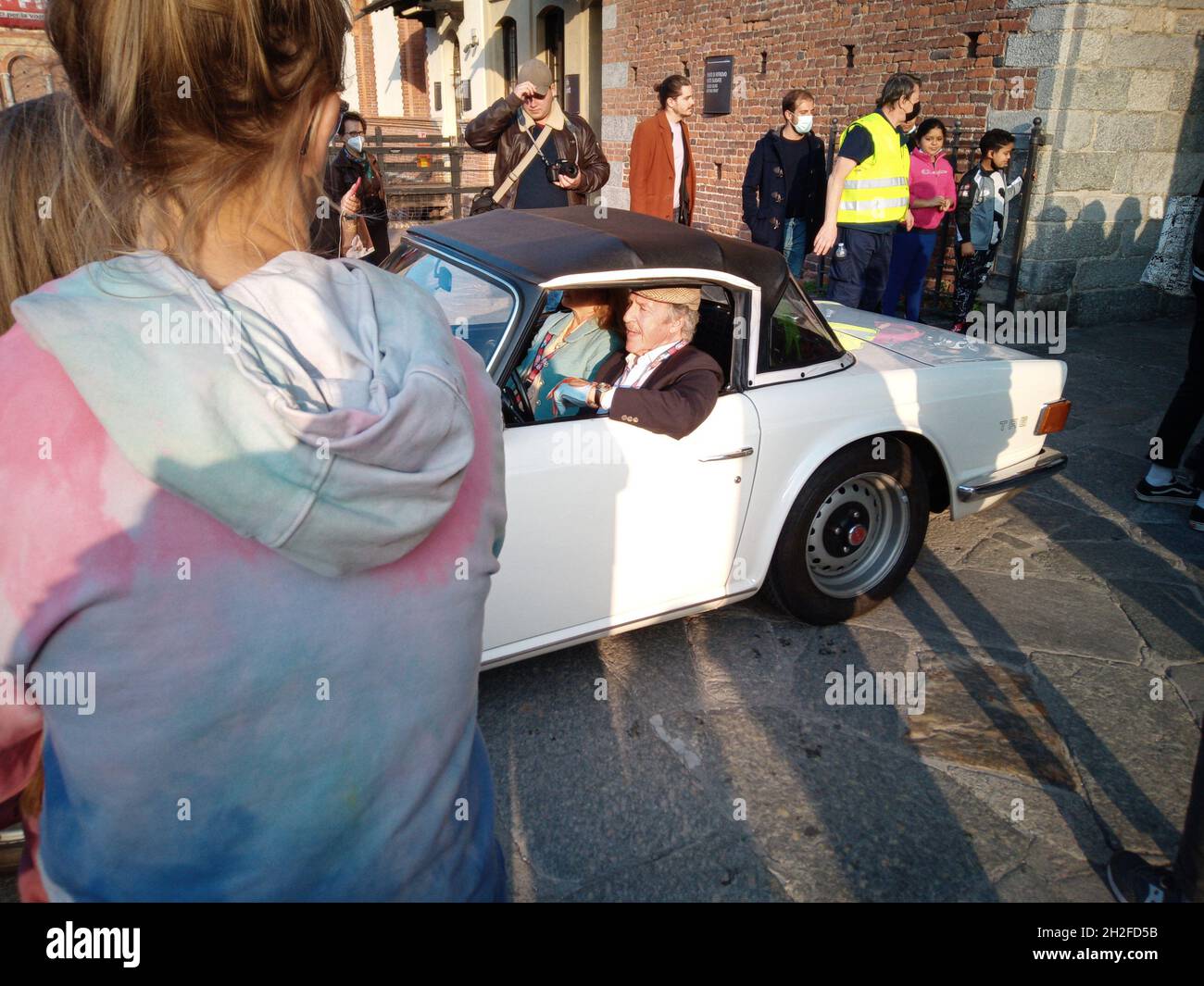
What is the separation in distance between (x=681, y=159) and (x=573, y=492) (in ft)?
18.6

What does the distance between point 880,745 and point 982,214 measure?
20.6 feet

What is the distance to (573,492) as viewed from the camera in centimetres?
281

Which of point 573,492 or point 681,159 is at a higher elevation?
point 681,159

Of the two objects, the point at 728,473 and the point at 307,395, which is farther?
the point at 728,473

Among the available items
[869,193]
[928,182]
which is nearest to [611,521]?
[869,193]

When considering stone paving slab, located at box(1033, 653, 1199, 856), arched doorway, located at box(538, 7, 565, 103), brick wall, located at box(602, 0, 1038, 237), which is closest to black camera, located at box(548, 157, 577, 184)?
brick wall, located at box(602, 0, 1038, 237)

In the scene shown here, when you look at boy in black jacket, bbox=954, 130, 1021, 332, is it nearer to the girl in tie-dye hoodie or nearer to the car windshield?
the car windshield

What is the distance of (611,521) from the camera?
9.53 ft

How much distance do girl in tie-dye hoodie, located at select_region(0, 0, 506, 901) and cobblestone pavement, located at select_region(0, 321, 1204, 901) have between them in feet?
5.89

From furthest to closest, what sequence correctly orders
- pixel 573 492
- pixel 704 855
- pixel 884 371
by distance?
pixel 884 371 < pixel 573 492 < pixel 704 855

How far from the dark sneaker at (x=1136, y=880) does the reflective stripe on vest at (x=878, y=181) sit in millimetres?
5291

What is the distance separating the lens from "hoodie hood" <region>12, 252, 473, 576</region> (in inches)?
27.0
